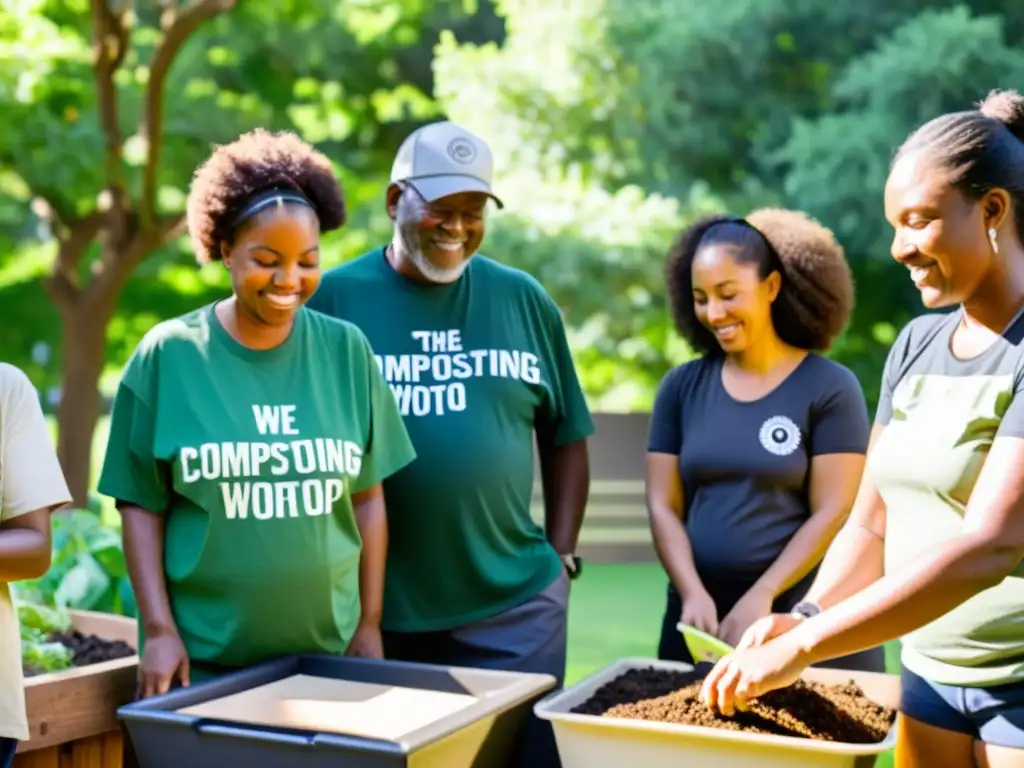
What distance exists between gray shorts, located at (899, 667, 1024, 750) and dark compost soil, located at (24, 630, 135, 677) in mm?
2046

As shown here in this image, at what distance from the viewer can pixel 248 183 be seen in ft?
8.35

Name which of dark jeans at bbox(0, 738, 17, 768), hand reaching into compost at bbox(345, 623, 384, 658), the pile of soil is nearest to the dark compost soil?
hand reaching into compost at bbox(345, 623, 384, 658)

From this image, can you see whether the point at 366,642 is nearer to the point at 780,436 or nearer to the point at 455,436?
Result: the point at 455,436

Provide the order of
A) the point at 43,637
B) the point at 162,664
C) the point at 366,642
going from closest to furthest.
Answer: the point at 162,664
the point at 366,642
the point at 43,637

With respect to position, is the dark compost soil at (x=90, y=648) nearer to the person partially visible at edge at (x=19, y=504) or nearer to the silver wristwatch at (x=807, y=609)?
the person partially visible at edge at (x=19, y=504)

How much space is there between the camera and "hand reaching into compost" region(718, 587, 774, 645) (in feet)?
9.37

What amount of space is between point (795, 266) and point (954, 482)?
1201 millimetres

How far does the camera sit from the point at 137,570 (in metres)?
2.46

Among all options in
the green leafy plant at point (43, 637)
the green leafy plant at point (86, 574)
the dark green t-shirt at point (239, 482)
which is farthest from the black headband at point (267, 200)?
the green leafy plant at point (86, 574)

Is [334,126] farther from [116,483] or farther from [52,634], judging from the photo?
[116,483]

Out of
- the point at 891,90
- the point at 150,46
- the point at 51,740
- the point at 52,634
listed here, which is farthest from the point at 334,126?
the point at 51,740

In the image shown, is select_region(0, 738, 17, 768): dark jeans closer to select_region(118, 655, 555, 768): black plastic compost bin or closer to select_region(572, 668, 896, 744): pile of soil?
select_region(118, 655, 555, 768): black plastic compost bin

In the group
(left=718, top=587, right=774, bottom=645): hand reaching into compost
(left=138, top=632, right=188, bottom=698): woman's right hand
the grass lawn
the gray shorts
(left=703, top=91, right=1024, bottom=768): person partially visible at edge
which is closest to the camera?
(left=703, top=91, right=1024, bottom=768): person partially visible at edge

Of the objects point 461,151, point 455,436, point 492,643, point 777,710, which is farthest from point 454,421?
point 777,710
